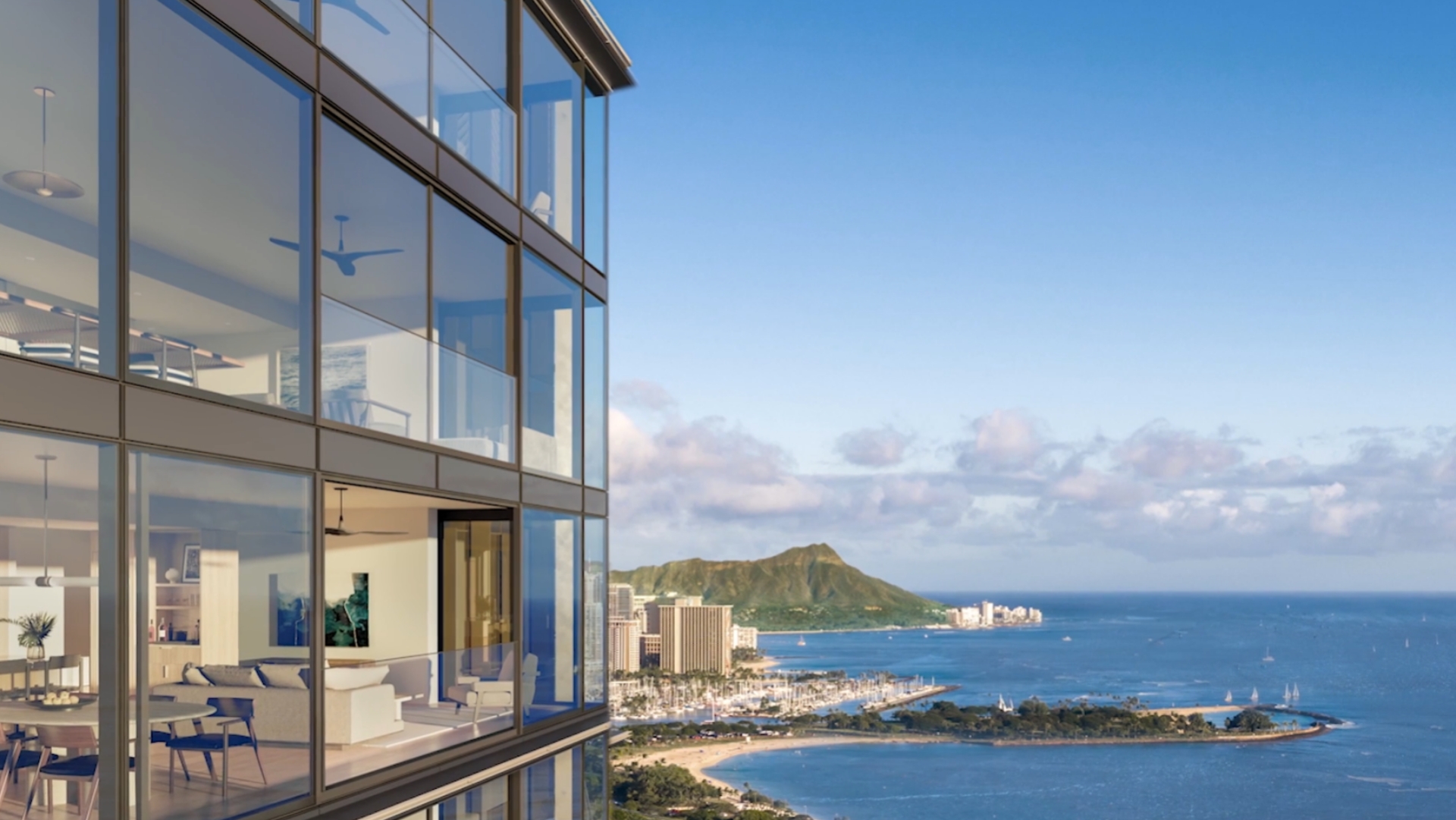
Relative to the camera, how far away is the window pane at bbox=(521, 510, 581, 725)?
34.3 feet

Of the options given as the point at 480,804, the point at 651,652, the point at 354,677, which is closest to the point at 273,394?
the point at 354,677

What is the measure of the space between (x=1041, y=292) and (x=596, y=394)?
80.4m

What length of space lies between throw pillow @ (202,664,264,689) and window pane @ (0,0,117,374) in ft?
5.20

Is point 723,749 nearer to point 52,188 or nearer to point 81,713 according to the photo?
point 81,713

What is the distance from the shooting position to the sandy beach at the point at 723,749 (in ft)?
235

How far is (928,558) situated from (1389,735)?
52.2 meters

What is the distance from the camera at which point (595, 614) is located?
39.5 feet

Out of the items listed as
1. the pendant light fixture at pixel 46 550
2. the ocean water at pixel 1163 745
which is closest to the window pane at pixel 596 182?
the pendant light fixture at pixel 46 550

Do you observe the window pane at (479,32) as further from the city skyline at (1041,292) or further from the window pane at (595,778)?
the city skyline at (1041,292)

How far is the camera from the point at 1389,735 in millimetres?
85812

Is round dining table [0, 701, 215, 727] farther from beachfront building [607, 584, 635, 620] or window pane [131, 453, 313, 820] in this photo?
beachfront building [607, 584, 635, 620]

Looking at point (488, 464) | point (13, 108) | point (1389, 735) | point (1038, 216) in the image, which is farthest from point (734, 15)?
point (1389, 735)

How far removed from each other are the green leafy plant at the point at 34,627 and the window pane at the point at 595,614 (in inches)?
264

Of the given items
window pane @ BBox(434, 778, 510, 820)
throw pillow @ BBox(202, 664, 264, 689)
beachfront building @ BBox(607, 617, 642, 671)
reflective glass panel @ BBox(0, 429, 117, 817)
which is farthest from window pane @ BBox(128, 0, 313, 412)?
beachfront building @ BBox(607, 617, 642, 671)
